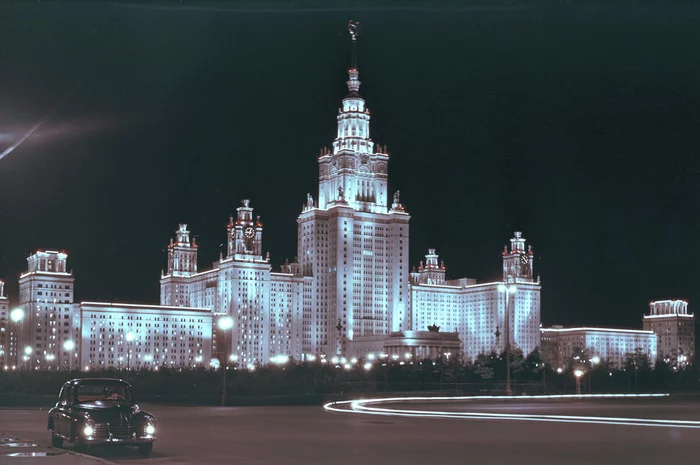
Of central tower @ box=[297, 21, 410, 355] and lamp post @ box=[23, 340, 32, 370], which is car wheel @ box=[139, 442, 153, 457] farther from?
central tower @ box=[297, 21, 410, 355]

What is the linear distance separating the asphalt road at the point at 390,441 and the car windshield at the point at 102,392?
5.08 ft

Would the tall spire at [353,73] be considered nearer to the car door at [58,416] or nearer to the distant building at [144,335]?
the distant building at [144,335]

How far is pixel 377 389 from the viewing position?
7944cm

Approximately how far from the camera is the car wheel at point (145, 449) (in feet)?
82.4

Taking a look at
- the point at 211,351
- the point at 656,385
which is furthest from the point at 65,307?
the point at 656,385

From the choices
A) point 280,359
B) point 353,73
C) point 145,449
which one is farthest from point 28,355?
point 145,449

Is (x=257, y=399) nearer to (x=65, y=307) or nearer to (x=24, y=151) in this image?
(x=24, y=151)

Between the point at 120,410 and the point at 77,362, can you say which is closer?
the point at 120,410

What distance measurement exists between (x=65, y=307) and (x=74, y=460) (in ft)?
536

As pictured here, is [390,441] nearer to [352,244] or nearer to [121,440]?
[121,440]

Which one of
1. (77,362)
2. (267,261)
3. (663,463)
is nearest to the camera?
(663,463)

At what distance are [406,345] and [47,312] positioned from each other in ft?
216

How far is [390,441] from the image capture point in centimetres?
2888

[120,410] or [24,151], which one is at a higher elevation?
[24,151]
